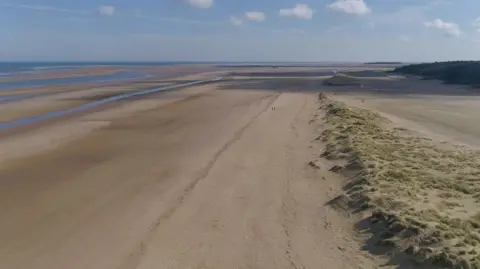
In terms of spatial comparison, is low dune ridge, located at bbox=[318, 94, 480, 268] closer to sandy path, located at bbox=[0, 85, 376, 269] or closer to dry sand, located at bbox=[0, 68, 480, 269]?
dry sand, located at bbox=[0, 68, 480, 269]

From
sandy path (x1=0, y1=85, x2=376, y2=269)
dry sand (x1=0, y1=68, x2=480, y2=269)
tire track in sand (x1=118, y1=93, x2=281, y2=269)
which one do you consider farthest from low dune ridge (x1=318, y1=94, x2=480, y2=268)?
tire track in sand (x1=118, y1=93, x2=281, y2=269)

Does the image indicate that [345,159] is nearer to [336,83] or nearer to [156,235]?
[156,235]

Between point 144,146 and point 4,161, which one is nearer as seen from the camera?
point 4,161

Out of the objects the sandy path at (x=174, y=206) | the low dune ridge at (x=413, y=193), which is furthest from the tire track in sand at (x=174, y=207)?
the low dune ridge at (x=413, y=193)

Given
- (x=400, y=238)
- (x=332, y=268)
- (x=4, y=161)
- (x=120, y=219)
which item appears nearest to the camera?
(x=332, y=268)

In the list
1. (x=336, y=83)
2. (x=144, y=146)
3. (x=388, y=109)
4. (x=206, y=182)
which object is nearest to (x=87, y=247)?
(x=206, y=182)

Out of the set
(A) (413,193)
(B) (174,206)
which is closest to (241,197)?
(B) (174,206)

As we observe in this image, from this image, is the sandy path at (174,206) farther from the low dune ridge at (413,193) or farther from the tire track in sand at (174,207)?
the low dune ridge at (413,193)
